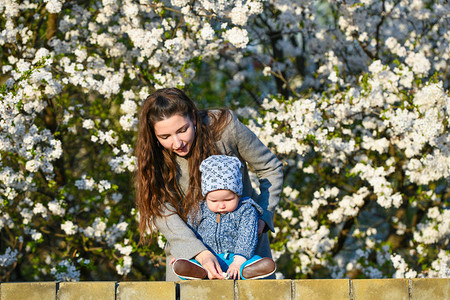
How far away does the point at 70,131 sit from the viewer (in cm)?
463

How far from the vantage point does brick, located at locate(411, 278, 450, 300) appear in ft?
7.05

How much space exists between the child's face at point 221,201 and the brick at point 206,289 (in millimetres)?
492

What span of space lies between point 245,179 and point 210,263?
1.74 ft

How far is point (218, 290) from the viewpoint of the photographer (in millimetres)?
2111

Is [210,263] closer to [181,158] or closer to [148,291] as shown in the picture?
[148,291]

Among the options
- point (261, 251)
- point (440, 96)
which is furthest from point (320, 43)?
point (261, 251)

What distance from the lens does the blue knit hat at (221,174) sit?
2498 millimetres

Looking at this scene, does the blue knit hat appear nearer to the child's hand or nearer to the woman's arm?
the woman's arm

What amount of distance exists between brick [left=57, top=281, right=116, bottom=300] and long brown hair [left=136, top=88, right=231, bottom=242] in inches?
22.9

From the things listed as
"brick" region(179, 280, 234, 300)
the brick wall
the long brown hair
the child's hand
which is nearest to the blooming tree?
the long brown hair

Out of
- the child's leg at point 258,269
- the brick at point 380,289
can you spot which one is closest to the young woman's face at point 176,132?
the child's leg at point 258,269

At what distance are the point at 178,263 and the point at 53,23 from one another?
3.18m

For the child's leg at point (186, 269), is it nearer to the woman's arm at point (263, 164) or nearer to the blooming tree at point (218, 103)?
the woman's arm at point (263, 164)

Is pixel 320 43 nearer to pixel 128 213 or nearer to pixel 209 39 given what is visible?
pixel 209 39
